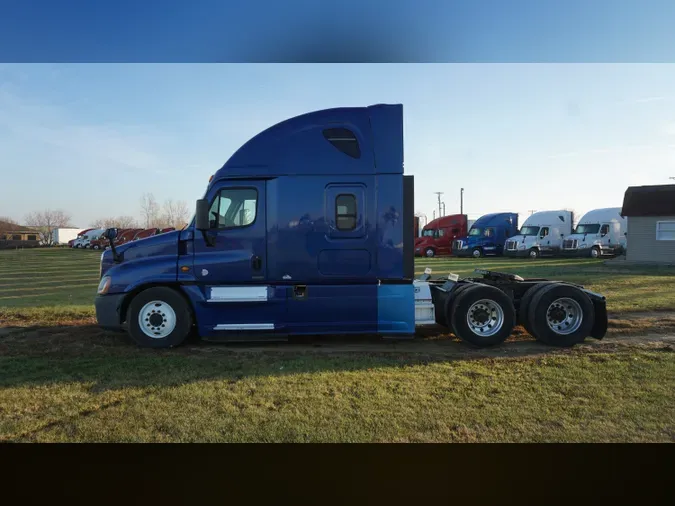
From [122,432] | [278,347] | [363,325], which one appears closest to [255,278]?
[278,347]

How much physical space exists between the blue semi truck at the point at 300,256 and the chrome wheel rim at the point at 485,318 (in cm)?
3

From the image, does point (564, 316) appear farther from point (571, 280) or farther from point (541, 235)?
point (541, 235)

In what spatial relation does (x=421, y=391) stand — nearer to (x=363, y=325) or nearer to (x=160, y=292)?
(x=363, y=325)

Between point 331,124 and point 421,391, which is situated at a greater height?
point 331,124

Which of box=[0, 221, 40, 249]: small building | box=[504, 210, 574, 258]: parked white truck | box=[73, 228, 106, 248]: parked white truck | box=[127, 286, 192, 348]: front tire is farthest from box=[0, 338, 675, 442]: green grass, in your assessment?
box=[0, 221, 40, 249]: small building

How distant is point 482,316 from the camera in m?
6.63

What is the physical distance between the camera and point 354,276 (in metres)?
6.42

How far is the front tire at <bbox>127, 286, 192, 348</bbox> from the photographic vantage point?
6.43 metres

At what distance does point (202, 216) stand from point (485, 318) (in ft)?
14.8

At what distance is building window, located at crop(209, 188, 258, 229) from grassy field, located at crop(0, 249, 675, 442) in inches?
75.1
